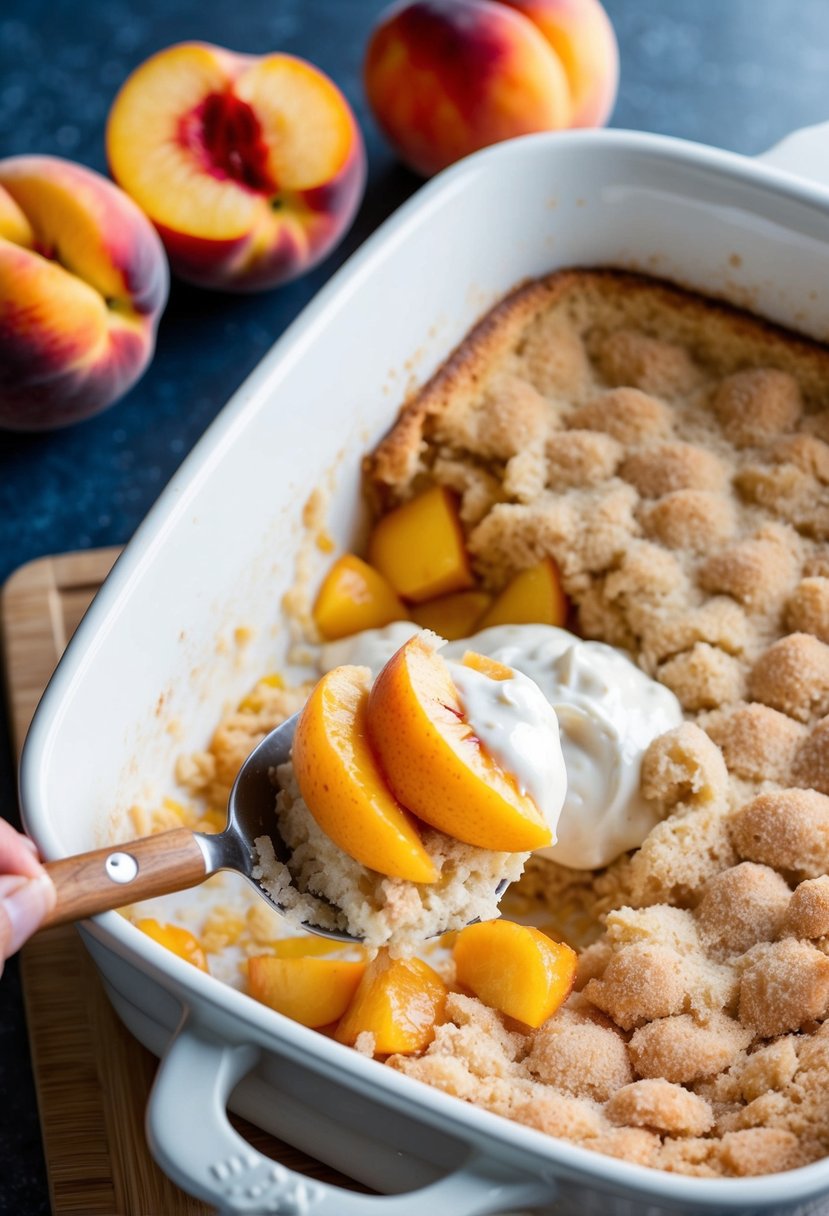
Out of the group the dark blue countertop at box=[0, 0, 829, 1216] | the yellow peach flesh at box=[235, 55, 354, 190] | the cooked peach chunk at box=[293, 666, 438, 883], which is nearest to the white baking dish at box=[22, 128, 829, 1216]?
the cooked peach chunk at box=[293, 666, 438, 883]

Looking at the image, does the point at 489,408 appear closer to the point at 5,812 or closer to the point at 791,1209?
the point at 5,812

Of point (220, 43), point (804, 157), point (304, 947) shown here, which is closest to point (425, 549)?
point (304, 947)

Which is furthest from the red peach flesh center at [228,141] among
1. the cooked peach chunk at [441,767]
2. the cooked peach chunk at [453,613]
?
the cooked peach chunk at [441,767]

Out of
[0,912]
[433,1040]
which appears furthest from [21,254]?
[433,1040]

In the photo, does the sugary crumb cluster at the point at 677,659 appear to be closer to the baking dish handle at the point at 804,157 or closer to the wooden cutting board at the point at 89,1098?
the baking dish handle at the point at 804,157

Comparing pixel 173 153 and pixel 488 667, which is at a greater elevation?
pixel 173 153

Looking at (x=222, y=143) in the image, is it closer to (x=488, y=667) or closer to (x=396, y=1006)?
(x=488, y=667)
